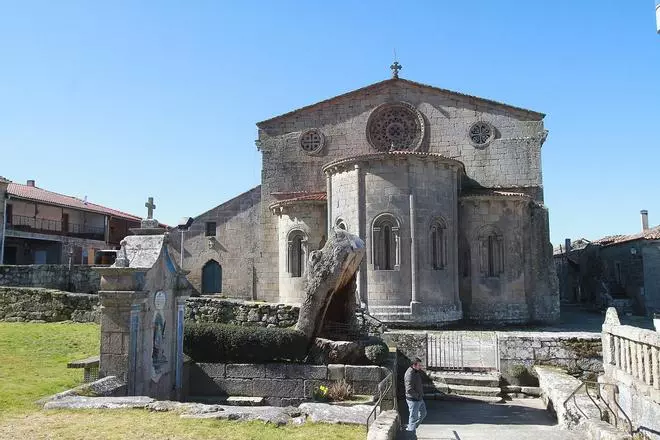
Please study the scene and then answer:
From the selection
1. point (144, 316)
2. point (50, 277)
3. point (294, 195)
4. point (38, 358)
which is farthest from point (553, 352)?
point (50, 277)

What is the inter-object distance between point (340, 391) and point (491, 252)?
13320mm

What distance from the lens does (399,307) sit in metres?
19.6

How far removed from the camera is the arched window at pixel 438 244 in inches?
810

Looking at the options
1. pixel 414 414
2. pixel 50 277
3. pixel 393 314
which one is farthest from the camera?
pixel 50 277

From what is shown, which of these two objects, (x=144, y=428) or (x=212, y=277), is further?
(x=212, y=277)

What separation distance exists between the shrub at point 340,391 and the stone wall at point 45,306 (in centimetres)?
983

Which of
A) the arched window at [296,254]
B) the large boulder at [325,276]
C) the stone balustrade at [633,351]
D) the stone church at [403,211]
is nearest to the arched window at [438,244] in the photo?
the stone church at [403,211]

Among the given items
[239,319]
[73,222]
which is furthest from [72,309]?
[73,222]

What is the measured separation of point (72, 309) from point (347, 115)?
48.0ft

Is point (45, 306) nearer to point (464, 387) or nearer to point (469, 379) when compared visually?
point (464, 387)

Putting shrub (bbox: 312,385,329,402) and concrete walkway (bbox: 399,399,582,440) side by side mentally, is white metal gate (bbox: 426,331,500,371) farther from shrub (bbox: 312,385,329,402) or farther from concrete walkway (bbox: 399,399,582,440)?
shrub (bbox: 312,385,329,402)

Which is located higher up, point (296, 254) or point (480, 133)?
point (480, 133)

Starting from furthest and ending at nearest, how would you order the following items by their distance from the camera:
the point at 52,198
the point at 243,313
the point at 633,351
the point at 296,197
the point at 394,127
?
the point at 52,198 → the point at 394,127 → the point at 296,197 → the point at 243,313 → the point at 633,351

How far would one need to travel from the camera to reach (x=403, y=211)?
2008 cm
